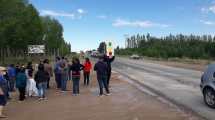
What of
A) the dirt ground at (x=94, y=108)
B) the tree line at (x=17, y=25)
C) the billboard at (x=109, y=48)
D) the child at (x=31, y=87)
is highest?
the tree line at (x=17, y=25)

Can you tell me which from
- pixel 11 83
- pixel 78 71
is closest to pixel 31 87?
pixel 78 71

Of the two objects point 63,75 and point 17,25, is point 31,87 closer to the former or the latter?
point 63,75

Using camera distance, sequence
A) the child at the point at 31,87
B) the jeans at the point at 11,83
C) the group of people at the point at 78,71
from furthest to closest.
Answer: the jeans at the point at 11,83 < the child at the point at 31,87 < the group of people at the point at 78,71

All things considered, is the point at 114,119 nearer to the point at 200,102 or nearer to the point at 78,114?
the point at 78,114

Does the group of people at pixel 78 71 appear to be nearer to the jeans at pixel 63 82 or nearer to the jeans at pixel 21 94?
the jeans at pixel 63 82

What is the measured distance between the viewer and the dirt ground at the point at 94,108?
13503mm

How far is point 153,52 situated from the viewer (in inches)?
5128

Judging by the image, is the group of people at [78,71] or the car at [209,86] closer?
the car at [209,86]

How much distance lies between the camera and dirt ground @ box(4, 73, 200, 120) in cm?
1350

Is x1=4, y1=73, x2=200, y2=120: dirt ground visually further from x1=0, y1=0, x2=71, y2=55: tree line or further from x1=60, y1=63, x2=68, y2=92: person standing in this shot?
x1=0, y1=0, x2=71, y2=55: tree line

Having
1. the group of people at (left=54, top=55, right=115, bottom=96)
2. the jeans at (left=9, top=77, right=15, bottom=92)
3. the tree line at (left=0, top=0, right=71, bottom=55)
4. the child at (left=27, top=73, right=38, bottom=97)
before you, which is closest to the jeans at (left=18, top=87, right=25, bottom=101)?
the child at (left=27, top=73, right=38, bottom=97)

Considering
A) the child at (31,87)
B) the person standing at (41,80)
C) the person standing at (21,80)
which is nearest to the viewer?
the person standing at (21,80)

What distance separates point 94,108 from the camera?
15539 mm

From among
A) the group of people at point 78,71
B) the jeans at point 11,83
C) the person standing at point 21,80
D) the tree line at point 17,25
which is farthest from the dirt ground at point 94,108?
the tree line at point 17,25
